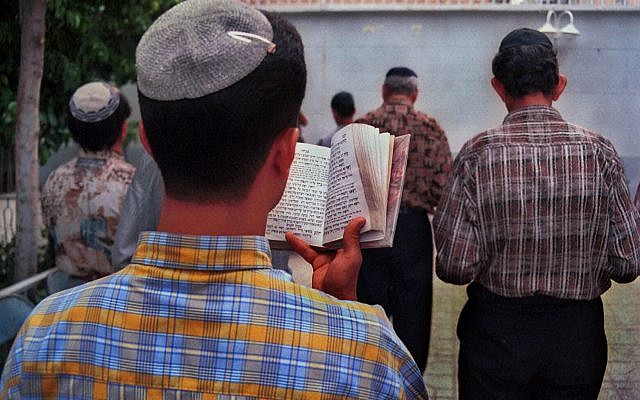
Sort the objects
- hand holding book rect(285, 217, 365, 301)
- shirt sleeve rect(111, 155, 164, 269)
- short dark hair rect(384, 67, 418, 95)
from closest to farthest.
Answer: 1. hand holding book rect(285, 217, 365, 301)
2. shirt sleeve rect(111, 155, 164, 269)
3. short dark hair rect(384, 67, 418, 95)

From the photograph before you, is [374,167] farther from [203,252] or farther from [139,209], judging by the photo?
[139,209]

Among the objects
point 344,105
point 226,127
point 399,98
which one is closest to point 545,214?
point 226,127

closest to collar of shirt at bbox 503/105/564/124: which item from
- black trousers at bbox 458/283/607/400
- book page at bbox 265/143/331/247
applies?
black trousers at bbox 458/283/607/400

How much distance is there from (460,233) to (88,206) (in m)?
1.56

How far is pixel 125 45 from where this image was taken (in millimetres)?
6676

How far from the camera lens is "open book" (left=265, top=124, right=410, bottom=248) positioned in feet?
5.02

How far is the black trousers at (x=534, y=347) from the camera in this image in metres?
2.80

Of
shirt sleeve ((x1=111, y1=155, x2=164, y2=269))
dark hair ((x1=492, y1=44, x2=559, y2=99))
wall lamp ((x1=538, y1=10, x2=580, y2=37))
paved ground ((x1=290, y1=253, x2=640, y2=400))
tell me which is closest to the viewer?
dark hair ((x1=492, y1=44, x2=559, y2=99))

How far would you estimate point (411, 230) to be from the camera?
4.64 metres

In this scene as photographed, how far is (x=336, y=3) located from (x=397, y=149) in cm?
987

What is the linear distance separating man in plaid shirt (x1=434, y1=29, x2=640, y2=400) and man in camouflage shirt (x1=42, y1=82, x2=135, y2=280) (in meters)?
1.39

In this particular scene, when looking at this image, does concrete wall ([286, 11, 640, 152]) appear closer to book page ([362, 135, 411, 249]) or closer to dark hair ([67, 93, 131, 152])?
dark hair ([67, 93, 131, 152])

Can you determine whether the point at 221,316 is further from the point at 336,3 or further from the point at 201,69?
the point at 336,3

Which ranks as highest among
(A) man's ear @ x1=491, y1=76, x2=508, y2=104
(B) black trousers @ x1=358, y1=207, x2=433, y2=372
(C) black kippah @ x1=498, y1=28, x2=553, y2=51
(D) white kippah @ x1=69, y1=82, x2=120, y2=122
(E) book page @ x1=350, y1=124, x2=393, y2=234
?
(C) black kippah @ x1=498, y1=28, x2=553, y2=51
